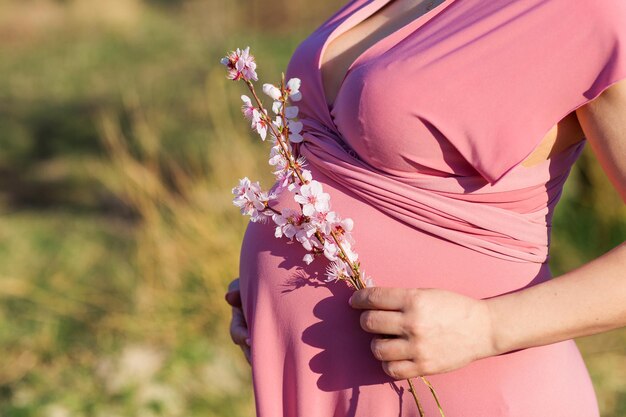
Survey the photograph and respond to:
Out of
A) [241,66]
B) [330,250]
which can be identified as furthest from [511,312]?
[241,66]

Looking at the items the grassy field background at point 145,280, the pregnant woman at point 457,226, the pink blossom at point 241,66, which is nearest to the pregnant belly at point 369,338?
the pregnant woman at point 457,226

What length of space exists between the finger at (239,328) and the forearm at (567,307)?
0.55m

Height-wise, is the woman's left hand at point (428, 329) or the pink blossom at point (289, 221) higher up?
the pink blossom at point (289, 221)

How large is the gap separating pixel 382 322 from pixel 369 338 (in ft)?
0.39

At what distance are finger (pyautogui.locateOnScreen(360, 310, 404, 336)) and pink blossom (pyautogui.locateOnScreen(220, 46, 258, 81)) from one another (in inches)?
15.8

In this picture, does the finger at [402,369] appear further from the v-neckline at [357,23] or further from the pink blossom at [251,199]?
the v-neckline at [357,23]

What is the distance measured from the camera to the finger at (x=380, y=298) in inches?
50.8

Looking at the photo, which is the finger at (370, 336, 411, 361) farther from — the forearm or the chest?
the chest

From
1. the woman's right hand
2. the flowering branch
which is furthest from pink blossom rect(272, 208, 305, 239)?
the woman's right hand

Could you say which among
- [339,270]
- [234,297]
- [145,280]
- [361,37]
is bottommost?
[339,270]

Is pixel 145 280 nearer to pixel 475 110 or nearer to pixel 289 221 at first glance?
pixel 289 221

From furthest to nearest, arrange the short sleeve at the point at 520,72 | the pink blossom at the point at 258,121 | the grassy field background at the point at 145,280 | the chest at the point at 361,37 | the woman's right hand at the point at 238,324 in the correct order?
the grassy field background at the point at 145,280
the woman's right hand at the point at 238,324
the chest at the point at 361,37
the pink blossom at the point at 258,121
the short sleeve at the point at 520,72

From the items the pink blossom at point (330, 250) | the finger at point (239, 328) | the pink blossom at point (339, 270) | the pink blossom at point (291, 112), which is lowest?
the pink blossom at point (339, 270)

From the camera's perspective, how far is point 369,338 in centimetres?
142
